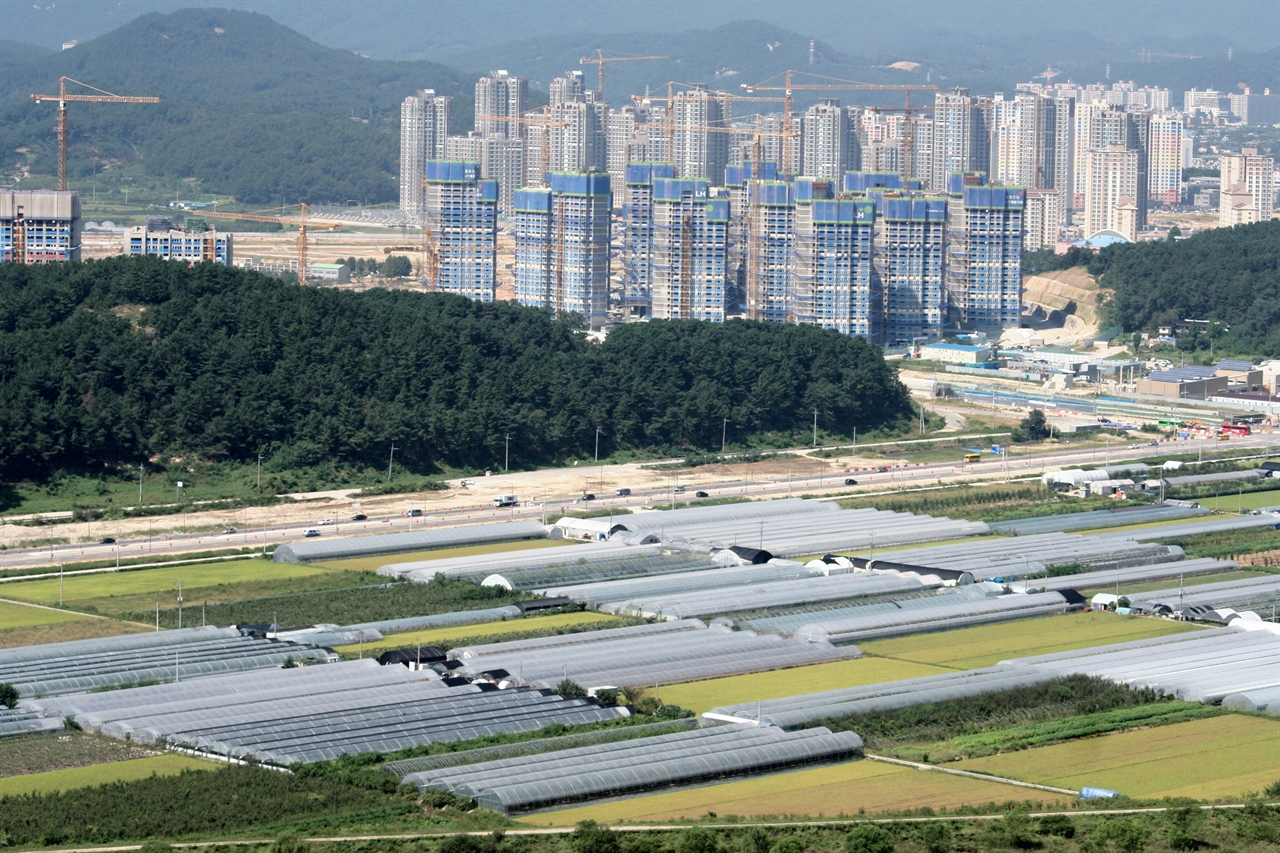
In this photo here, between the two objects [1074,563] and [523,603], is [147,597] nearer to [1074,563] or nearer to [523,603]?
[523,603]

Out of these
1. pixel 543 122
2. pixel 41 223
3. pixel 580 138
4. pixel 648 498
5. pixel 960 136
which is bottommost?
pixel 648 498

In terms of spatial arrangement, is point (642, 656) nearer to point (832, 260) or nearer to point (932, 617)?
point (932, 617)

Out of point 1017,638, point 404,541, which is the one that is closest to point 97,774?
point 1017,638

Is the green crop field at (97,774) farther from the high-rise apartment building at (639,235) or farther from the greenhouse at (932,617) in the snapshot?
the high-rise apartment building at (639,235)

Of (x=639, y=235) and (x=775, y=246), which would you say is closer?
(x=775, y=246)

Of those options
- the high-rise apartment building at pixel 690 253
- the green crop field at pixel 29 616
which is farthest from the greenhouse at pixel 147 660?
the high-rise apartment building at pixel 690 253

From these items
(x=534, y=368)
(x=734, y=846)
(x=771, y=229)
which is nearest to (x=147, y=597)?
(x=734, y=846)
